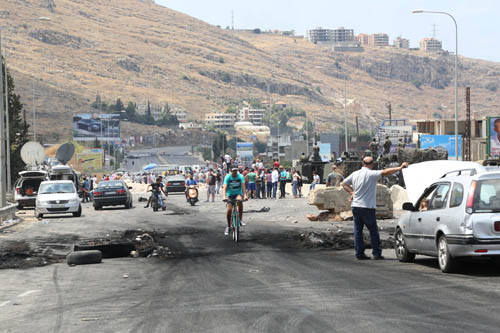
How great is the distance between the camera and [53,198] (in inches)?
1291

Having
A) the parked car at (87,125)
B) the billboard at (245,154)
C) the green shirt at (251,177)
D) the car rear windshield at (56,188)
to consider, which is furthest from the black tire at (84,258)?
the billboard at (245,154)

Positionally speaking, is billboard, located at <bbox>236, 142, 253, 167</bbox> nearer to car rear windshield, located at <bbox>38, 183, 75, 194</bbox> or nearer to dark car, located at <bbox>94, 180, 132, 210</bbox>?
dark car, located at <bbox>94, 180, 132, 210</bbox>

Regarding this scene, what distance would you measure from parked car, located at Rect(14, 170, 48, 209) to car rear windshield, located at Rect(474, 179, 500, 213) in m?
31.2

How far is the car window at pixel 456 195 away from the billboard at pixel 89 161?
297 ft

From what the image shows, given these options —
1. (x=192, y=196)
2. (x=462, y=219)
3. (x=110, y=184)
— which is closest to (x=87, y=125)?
(x=192, y=196)

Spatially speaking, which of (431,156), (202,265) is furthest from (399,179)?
(202,265)

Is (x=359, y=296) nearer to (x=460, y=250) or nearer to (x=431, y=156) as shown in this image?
(x=460, y=250)

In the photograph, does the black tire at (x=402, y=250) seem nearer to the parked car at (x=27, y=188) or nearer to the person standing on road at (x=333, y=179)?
the person standing on road at (x=333, y=179)

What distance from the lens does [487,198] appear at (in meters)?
11.6

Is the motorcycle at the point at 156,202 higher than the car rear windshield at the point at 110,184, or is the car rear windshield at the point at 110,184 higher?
the car rear windshield at the point at 110,184

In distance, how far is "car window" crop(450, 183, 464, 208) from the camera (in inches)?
469

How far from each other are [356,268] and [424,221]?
129 cm

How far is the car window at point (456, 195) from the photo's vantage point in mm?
11905

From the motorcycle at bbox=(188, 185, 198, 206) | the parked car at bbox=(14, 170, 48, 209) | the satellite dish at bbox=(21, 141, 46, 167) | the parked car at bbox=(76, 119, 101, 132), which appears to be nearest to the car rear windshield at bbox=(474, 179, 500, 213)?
the motorcycle at bbox=(188, 185, 198, 206)
